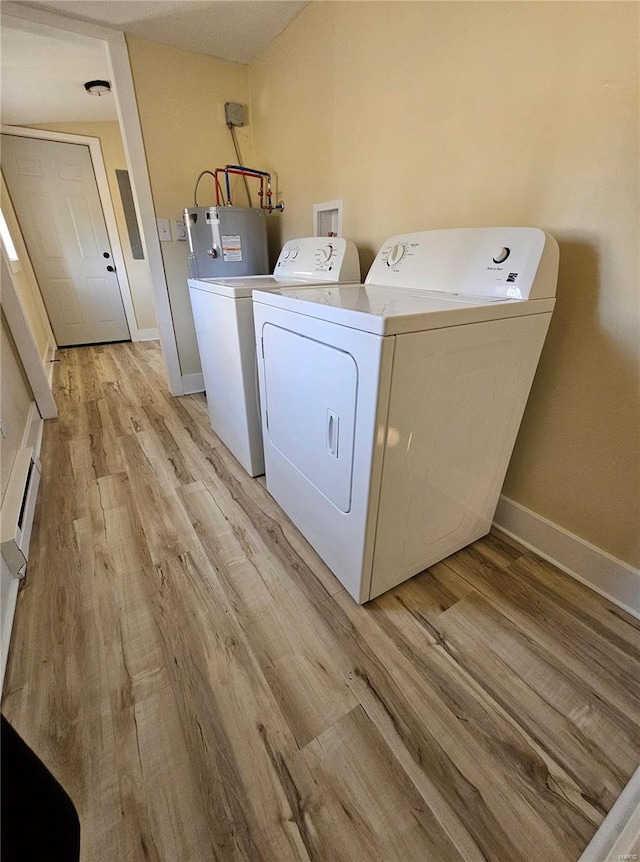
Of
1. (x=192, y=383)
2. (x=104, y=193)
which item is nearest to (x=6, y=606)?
(x=192, y=383)

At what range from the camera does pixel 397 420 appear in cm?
91

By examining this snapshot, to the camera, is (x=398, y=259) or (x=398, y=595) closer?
(x=398, y=595)

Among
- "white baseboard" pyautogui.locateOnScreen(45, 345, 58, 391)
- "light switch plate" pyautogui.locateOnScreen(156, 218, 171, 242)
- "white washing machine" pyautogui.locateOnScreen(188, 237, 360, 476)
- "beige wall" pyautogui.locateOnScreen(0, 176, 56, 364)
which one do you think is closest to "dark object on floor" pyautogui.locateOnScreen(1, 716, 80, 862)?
"white washing machine" pyautogui.locateOnScreen(188, 237, 360, 476)

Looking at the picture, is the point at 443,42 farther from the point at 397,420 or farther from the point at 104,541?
the point at 104,541

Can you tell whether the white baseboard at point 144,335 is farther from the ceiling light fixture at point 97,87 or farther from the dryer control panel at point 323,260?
the dryer control panel at point 323,260

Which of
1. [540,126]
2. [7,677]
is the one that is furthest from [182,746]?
[540,126]

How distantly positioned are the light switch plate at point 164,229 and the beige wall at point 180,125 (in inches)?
1.2

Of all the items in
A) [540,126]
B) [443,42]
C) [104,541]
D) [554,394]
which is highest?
[443,42]

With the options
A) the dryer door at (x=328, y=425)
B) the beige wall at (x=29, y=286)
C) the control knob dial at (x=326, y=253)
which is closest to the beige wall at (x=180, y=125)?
the control knob dial at (x=326, y=253)

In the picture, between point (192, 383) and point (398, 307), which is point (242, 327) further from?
point (192, 383)

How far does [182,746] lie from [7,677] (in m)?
0.54

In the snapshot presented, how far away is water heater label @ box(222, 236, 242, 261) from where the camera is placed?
2.21 meters

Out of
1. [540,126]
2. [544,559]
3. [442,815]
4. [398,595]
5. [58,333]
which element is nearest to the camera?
[442,815]

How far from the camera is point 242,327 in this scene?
1483mm
